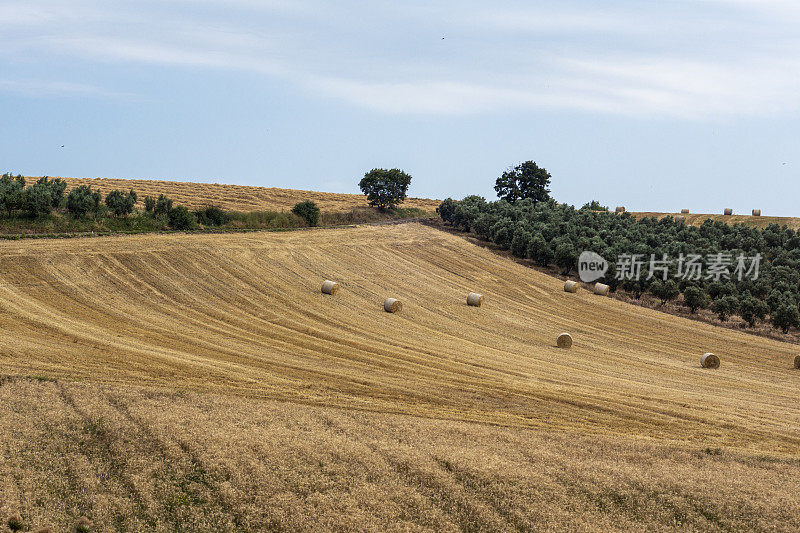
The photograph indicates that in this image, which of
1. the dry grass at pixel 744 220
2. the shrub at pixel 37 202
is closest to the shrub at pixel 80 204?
the shrub at pixel 37 202

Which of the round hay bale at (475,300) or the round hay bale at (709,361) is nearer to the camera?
the round hay bale at (709,361)

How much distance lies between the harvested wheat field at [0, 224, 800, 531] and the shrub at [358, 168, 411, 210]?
36685 mm

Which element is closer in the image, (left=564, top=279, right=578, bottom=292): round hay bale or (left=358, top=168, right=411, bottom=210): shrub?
(left=564, top=279, right=578, bottom=292): round hay bale

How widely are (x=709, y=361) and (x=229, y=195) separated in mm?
55698

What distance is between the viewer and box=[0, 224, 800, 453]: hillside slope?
22812mm

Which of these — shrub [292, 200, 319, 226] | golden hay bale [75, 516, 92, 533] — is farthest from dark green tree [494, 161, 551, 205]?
golden hay bale [75, 516, 92, 533]

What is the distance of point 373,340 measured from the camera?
108 ft

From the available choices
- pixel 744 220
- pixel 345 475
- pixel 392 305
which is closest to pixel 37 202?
pixel 392 305

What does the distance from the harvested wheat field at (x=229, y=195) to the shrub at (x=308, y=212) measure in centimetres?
339

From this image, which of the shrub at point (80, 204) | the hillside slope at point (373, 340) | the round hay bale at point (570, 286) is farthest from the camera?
the round hay bale at point (570, 286)

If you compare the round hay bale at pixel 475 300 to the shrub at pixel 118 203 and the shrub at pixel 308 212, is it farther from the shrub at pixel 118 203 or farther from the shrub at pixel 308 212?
the shrub at pixel 118 203

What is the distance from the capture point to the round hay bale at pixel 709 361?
1364 inches

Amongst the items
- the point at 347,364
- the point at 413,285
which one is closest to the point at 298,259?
the point at 413,285

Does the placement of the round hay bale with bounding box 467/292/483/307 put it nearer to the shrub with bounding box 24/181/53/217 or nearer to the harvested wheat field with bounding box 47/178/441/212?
the harvested wheat field with bounding box 47/178/441/212
